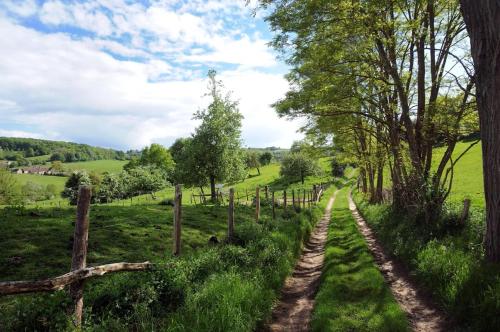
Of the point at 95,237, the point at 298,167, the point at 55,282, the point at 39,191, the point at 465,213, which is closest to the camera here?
the point at 55,282

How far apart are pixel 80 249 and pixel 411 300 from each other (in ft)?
25.7

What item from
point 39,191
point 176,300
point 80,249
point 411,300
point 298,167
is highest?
point 298,167

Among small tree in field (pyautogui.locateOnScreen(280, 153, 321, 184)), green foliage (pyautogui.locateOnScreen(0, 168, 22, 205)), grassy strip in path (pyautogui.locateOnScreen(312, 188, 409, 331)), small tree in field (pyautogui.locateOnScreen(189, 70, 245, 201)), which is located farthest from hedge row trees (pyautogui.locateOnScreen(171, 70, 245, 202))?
small tree in field (pyautogui.locateOnScreen(280, 153, 321, 184))

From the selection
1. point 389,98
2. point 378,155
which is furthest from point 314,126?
point 389,98

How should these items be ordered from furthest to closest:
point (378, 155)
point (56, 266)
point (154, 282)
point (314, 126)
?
point (314, 126)
point (378, 155)
point (56, 266)
point (154, 282)

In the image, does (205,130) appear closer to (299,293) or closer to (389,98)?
(389,98)

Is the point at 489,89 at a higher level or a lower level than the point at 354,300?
higher

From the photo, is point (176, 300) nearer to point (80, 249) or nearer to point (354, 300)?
point (80, 249)

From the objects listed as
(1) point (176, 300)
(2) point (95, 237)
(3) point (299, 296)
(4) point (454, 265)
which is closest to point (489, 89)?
(4) point (454, 265)

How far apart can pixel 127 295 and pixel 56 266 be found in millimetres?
4817

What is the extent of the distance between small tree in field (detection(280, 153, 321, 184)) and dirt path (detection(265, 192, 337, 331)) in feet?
242

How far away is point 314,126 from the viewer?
27797 mm

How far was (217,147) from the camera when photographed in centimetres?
3797

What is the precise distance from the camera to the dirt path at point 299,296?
26.6ft
